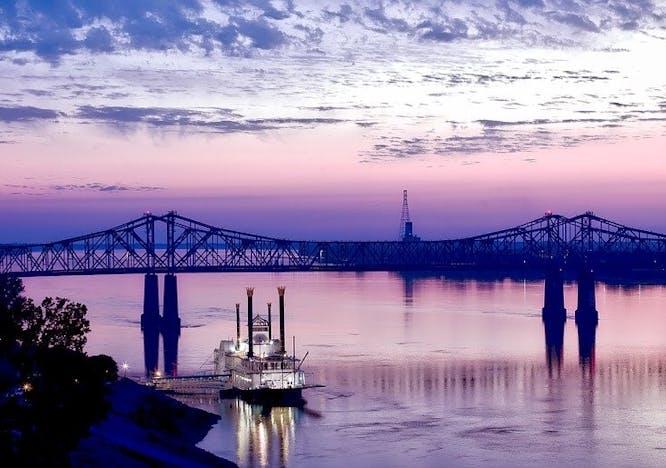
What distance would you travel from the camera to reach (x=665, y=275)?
179875 mm

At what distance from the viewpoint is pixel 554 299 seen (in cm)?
10875

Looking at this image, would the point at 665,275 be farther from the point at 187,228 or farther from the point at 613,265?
the point at 187,228

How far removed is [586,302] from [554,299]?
120 inches

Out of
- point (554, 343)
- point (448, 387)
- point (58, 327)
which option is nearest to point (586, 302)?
point (554, 343)

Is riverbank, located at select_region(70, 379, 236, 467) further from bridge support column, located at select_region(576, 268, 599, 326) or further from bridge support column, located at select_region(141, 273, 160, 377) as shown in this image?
bridge support column, located at select_region(576, 268, 599, 326)

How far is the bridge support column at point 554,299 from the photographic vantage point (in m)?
106

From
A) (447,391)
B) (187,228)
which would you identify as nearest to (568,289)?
(187,228)

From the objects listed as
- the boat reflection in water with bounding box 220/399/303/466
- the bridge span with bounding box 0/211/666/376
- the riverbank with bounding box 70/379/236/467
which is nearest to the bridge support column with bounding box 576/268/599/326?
the bridge span with bounding box 0/211/666/376

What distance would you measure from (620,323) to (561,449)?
2387 inches

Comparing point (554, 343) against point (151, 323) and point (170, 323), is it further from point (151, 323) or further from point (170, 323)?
point (151, 323)

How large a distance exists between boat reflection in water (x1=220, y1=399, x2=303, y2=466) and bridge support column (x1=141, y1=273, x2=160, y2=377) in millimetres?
22282

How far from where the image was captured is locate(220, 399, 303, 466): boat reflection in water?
43.1m

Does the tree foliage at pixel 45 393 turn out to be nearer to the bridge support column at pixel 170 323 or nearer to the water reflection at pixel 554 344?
the water reflection at pixel 554 344

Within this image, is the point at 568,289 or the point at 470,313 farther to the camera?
the point at 568,289
